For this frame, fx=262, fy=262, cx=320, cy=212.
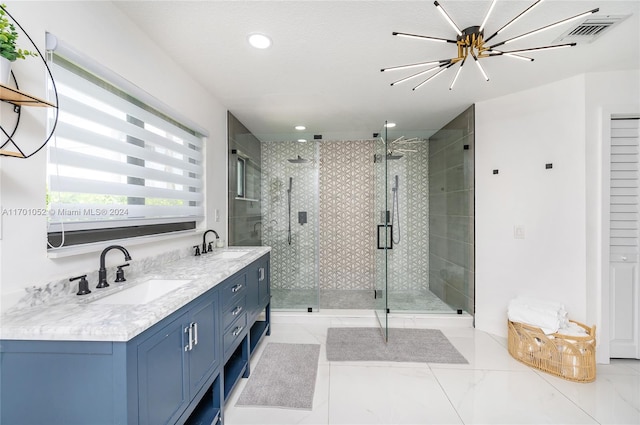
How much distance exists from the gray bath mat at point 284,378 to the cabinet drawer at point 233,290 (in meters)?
0.71

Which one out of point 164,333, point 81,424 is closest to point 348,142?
point 164,333

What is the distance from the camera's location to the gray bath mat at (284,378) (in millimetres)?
1844

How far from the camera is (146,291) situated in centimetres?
148

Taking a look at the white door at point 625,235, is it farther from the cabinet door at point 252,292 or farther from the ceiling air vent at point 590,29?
the cabinet door at point 252,292

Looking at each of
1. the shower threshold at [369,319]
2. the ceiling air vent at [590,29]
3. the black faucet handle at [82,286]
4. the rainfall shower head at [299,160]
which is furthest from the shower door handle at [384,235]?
the black faucet handle at [82,286]

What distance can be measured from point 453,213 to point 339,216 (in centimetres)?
167

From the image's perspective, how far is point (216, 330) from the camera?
4.99ft

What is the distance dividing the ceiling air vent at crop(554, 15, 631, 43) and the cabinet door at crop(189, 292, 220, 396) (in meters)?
2.80

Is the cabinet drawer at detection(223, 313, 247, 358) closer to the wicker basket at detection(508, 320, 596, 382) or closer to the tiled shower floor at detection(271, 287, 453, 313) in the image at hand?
the tiled shower floor at detection(271, 287, 453, 313)

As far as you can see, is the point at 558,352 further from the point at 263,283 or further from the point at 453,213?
the point at 263,283

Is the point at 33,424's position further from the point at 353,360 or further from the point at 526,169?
the point at 526,169

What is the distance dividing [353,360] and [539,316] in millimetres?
1622

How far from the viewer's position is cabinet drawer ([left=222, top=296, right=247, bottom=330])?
1652 mm

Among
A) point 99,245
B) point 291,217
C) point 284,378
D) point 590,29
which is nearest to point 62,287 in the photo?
point 99,245
